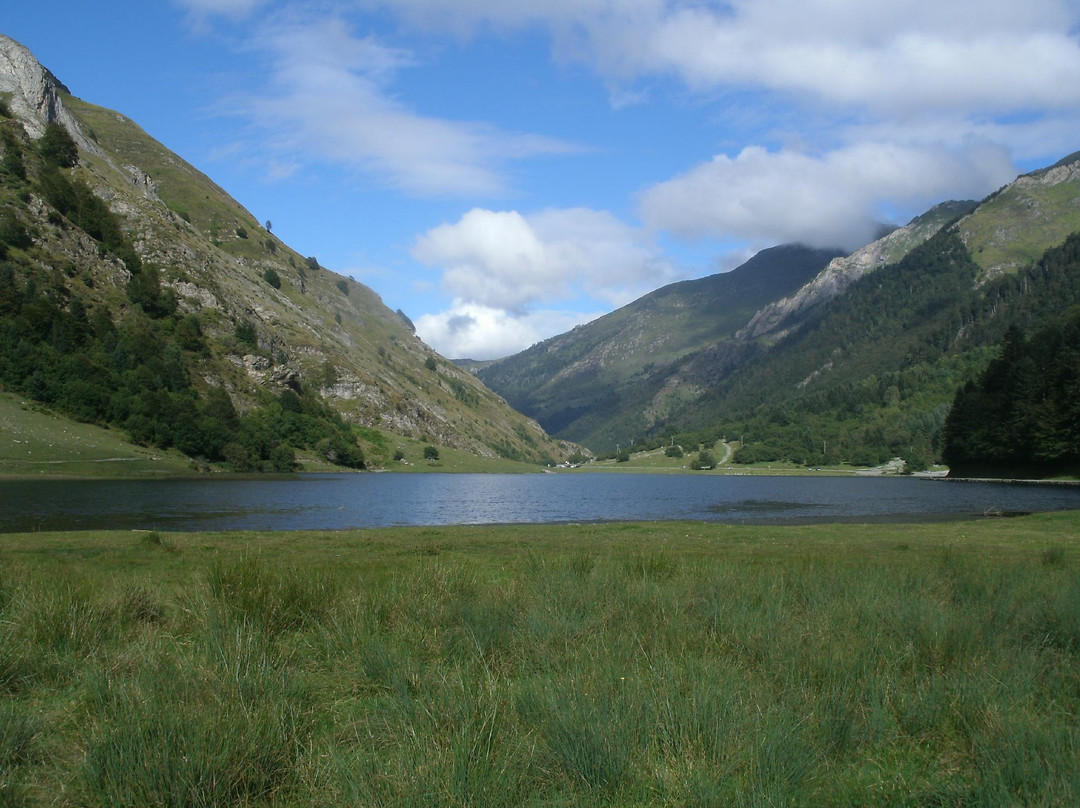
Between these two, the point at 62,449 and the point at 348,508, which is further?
the point at 62,449

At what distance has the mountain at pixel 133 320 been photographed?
88.0 m

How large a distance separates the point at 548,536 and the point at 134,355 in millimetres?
93451

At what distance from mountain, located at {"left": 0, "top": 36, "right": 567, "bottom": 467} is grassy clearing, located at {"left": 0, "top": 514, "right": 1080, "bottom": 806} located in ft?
305

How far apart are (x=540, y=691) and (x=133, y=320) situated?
12056cm

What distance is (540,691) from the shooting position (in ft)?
19.3

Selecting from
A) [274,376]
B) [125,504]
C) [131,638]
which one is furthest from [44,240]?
[131,638]

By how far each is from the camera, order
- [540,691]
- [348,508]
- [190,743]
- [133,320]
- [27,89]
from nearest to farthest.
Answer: [190,743]
[540,691]
[348,508]
[133,320]
[27,89]

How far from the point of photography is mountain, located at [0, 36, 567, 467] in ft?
289

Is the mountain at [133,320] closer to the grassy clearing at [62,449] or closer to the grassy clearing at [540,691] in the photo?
the grassy clearing at [62,449]

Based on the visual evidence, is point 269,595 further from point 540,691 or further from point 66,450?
point 66,450

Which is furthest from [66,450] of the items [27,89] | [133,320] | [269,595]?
[27,89]

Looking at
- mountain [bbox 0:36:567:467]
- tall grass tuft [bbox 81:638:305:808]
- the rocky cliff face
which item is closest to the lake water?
mountain [bbox 0:36:567:467]

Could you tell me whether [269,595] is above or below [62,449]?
below

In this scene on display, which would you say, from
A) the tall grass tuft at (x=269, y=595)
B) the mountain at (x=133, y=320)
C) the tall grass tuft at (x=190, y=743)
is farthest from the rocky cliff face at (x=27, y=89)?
the tall grass tuft at (x=190, y=743)
